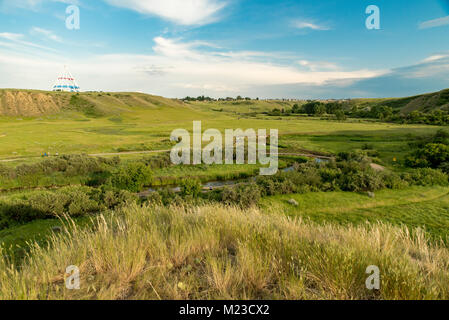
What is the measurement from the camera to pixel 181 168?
3250 centimetres

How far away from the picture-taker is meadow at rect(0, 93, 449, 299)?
337cm

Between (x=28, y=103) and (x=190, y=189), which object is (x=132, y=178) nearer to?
(x=190, y=189)

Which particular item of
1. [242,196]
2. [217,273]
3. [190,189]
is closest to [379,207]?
[242,196]

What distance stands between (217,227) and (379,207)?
1739 centimetres

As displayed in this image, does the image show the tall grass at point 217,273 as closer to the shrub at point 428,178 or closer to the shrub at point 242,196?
the shrub at point 242,196

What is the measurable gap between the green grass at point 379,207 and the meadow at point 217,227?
5.0 inches

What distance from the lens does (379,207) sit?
1753cm

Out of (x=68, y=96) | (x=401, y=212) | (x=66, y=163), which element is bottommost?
(x=401, y=212)

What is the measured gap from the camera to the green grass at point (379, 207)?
48.5ft

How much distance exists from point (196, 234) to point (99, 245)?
1.80 metres

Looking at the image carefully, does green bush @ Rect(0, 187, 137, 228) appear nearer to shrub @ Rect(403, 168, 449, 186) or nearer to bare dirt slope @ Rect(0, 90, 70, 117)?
shrub @ Rect(403, 168, 449, 186)

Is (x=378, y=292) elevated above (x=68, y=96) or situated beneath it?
situated beneath
